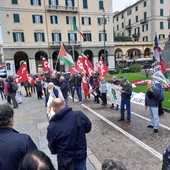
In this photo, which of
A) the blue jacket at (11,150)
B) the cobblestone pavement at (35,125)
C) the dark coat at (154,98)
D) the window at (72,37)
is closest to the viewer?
the blue jacket at (11,150)

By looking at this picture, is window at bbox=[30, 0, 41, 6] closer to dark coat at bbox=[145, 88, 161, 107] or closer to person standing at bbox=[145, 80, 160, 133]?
person standing at bbox=[145, 80, 160, 133]

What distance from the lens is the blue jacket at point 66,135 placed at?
9.27 feet

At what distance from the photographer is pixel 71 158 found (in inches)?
113

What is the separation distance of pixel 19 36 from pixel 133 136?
1413 inches

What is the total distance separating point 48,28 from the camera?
3938 cm

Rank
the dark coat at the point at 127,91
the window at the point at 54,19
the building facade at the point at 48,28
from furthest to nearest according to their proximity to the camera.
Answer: the window at the point at 54,19 → the building facade at the point at 48,28 → the dark coat at the point at 127,91

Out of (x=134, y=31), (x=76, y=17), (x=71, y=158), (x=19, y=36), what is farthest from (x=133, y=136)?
(x=134, y=31)

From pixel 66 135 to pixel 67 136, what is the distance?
0.9 inches

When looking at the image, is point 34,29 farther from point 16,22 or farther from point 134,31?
point 134,31

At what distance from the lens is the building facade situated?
36312 mm

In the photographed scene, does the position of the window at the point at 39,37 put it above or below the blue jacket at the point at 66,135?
above

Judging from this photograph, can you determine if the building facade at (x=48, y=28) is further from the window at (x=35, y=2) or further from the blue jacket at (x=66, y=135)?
the blue jacket at (x=66, y=135)

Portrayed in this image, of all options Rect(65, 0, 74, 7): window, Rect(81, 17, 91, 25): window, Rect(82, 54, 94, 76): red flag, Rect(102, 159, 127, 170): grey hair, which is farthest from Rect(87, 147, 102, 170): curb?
Rect(65, 0, 74, 7): window

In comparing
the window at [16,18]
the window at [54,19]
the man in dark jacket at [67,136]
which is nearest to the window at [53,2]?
the window at [54,19]
